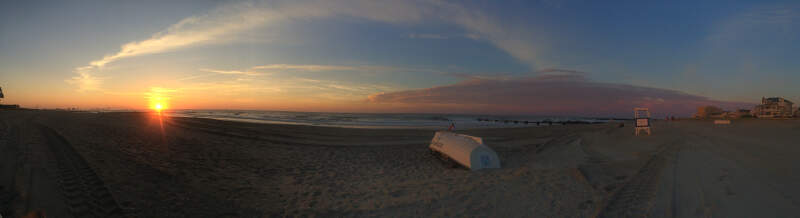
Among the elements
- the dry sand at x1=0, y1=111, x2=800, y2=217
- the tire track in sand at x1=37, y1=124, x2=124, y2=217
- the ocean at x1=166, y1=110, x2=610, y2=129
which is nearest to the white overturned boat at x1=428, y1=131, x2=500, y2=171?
the dry sand at x1=0, y1=111, x2=800, y2=217

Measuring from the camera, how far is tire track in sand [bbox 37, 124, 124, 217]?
565 centimetres

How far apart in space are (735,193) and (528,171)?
4.41m

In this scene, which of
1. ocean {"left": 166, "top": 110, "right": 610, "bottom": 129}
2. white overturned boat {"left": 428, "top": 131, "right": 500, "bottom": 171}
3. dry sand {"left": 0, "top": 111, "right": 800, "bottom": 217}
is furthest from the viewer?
ocean {"left": 166, "top": 110, "right": 610, "bottom": 129}

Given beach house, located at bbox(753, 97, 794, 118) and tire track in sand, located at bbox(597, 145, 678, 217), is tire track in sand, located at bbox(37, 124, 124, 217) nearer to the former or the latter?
tire track in sand, located at bbox(597, 145, 678, 217)

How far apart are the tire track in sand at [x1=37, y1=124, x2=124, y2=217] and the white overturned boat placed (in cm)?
914

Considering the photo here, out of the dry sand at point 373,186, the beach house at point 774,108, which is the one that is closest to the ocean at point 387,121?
the dry sand at point 373,186

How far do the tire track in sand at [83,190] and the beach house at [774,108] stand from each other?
93434 mm

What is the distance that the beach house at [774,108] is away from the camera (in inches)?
2285

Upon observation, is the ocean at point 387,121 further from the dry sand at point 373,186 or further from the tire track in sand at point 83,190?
the tire track in sand at point 83,190

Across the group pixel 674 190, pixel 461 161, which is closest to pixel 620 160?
pixel 674 190

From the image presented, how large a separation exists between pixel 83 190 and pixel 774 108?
99.7 meters

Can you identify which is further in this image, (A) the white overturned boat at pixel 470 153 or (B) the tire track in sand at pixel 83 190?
(A) the white overturned boat at pixel 470 153

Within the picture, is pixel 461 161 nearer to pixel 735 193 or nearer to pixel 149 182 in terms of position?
pixel 735 193

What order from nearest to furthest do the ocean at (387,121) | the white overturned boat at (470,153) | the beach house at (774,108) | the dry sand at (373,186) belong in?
1. the dry sand at (373,186)
2. the white overturned boat at (470,153)
3. the ocean at (387,121)
4. the beach house at (774,108)
